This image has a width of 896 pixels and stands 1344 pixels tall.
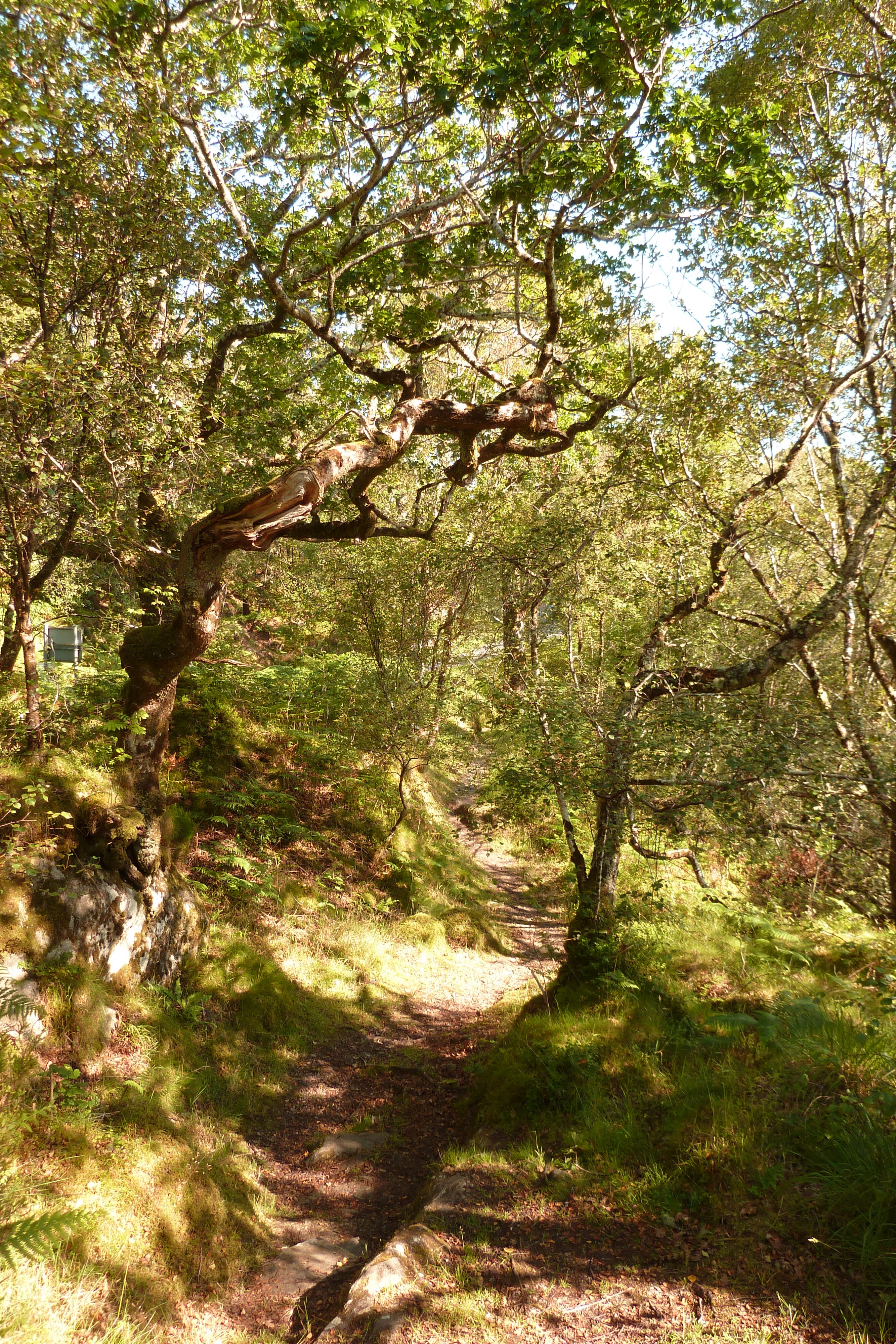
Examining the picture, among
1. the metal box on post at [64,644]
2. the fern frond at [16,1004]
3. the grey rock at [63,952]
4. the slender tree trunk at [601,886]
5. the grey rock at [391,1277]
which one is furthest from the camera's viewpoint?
the metal box on post at [64,644]

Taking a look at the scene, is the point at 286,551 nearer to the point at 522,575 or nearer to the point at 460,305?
the point at 522,575

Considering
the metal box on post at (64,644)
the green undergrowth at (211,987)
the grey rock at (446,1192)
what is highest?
the metal box on post at (64,644)

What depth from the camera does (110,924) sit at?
18.9 ft

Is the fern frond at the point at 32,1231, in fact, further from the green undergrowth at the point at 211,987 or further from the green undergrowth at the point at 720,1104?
the green undergrowth at the point at 720,1104

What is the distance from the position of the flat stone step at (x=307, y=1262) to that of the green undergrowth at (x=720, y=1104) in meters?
1.03

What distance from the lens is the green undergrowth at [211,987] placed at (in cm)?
401

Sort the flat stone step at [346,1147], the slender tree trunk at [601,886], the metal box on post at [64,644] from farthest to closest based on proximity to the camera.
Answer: the metal box on post at [64,644]
the slender tree trunk at [601,886]
the flat stone step at [346,1147]

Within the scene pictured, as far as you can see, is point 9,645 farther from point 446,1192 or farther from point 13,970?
point 446,1192

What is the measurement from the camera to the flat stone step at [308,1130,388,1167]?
589 centimetres

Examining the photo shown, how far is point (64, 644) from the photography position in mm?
11875

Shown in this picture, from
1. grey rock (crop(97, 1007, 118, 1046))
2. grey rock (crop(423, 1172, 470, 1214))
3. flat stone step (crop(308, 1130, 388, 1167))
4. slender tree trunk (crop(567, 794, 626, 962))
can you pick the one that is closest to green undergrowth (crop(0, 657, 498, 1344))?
grey rock (crop(97, 1007, 118, 1046))

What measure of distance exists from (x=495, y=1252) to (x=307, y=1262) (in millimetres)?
1510

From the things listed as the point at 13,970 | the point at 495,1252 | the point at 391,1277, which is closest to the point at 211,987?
the point at 13,970

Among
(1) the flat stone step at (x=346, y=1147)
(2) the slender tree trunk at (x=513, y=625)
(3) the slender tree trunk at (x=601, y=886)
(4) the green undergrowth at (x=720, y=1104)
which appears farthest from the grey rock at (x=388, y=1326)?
(2) the slender tree trunk at (x=513, y=625)
